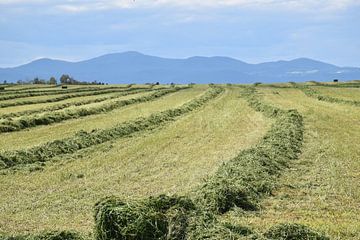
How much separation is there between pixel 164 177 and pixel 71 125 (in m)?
15.7

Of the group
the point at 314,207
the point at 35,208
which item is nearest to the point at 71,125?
the point at 35,208

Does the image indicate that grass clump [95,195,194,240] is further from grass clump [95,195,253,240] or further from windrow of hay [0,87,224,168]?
windrow of hay [0,87,224,168]

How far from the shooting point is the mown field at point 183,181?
10328 millimetres

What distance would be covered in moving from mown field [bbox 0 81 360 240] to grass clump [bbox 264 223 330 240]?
0.06ft

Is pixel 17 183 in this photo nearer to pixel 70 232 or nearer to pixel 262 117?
pixel 70 232

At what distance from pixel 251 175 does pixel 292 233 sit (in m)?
5.08

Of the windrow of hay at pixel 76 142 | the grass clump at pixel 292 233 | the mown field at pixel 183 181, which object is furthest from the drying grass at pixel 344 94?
the grass clump at pixel 292 233

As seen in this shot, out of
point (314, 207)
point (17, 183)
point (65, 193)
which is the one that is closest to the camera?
point (314, 207)

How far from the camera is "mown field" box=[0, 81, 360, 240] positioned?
407 inches

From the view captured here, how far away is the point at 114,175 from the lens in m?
17.1

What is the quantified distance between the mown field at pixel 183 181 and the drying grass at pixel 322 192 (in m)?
0.03

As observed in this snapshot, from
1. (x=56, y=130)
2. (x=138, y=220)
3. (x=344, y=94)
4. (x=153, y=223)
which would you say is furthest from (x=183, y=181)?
(x=344, y=94)

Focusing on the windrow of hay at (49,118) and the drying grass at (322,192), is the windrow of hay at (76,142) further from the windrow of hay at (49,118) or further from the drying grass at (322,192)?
the drying grass at (322,192)

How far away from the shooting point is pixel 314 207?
12875mm
